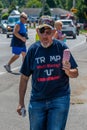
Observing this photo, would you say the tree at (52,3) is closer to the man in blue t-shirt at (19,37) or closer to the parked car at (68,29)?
the parked car at (68,29)

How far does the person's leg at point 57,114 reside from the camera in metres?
5.56

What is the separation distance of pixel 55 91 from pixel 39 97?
7.2 inches

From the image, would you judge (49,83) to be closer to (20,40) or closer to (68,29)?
(20,40)

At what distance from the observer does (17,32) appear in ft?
51.7

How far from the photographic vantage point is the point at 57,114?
5.57 m

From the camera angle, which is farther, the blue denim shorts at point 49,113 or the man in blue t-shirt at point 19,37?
the man in blue t-shirt at point 19,37

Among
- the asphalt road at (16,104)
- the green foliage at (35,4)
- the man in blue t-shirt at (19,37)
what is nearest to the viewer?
the asphalt road at (16,104)

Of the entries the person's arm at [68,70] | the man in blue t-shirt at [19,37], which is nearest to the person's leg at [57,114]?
the person's arm at [68,70]

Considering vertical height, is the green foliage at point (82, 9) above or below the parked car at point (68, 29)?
below

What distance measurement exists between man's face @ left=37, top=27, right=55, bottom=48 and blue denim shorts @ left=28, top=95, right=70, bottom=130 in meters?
0.60

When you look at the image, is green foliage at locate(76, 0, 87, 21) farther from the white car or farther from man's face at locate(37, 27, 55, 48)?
man's face at locate(37, 27, 55, 48)

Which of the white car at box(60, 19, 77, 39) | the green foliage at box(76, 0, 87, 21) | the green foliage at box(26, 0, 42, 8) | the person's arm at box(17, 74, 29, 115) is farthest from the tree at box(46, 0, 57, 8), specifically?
the person's arm at box(17, 74, 29, 115)

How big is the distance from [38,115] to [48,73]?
0.46 meters

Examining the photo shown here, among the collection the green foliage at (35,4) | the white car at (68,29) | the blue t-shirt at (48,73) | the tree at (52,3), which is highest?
the blue t-shirt at (48,73)
